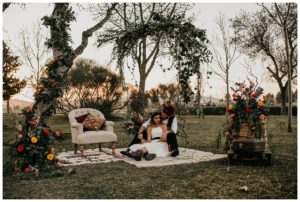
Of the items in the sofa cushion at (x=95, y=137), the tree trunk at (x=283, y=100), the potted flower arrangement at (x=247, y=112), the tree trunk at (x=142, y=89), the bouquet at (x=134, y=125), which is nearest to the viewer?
the potted flower arrangement at (x=247, y=112)

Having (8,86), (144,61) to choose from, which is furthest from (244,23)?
(8,86)

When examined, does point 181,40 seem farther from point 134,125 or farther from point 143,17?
point 143,17

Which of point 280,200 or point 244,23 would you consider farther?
point 244,23

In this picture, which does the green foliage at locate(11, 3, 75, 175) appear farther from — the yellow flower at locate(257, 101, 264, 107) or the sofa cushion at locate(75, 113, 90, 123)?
the yellow flower at locate(257, 101, 264, 107)

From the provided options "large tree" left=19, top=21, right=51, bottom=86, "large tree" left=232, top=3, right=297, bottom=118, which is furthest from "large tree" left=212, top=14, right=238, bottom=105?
"large tree" left=19, top=21, right=51, bottom=86

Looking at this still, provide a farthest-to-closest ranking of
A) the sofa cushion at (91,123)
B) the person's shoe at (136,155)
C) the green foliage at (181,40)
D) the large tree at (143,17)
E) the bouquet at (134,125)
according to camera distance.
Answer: the large tree at (143,17) → the bouquet at (134,125) → the sofa cushion at (91,123) → the green foliage at (181,40) → the person's shoe at (136,155)

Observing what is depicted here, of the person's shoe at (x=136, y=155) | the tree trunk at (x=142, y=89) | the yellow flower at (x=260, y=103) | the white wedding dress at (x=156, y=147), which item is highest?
the tree trunk at (x=142, y=89)

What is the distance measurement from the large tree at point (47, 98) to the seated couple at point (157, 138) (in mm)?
1702

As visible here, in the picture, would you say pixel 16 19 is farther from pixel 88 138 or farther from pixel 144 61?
pixel 144 61

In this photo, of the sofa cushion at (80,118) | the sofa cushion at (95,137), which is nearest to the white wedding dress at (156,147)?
the sofa cushion at (95,137)

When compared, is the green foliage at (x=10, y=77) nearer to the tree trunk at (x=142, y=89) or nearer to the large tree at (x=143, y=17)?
the large tree at (x=143, y=17)

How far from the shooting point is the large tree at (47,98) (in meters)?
4.92

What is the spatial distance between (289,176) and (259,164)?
34.8 inches

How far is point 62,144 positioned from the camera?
900 cm
